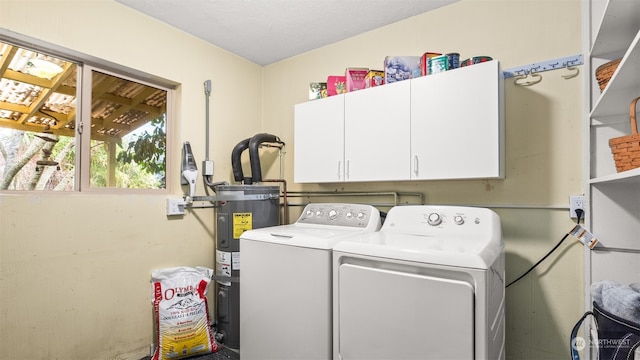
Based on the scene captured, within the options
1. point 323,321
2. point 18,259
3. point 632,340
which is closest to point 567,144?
point 632,340

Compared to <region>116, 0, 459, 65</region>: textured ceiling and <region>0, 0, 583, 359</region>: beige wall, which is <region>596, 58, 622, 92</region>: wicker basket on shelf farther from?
<region>116, 0, 459, 65</region>: textured ceiling

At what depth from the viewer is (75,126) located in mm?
1919

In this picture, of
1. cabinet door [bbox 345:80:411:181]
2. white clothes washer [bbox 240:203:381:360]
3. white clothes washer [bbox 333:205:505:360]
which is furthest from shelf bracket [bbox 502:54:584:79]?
white clothes washer [bbox 240:203:381:360]

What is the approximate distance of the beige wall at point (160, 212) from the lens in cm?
167

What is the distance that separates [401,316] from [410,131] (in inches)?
40.9

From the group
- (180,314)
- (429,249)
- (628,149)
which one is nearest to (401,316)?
(429,249)

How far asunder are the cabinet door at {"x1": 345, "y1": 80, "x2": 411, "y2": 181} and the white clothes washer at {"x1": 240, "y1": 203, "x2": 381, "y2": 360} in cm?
28

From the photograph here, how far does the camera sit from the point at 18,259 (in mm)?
1631

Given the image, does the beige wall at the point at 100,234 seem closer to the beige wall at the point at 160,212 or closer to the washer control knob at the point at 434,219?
the beige wall at the point at 160,212

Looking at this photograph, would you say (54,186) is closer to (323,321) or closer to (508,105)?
(323,321)

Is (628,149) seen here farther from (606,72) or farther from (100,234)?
(100,234)

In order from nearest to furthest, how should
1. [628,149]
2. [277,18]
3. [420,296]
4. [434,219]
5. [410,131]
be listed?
[628,149] < [420,296] < [434,219] < [410,131] < [277,18]

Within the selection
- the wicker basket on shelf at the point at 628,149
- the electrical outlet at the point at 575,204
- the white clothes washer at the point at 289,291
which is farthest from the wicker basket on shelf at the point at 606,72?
the white clothes washer at the point at 289,291

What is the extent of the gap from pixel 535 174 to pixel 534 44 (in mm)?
734
